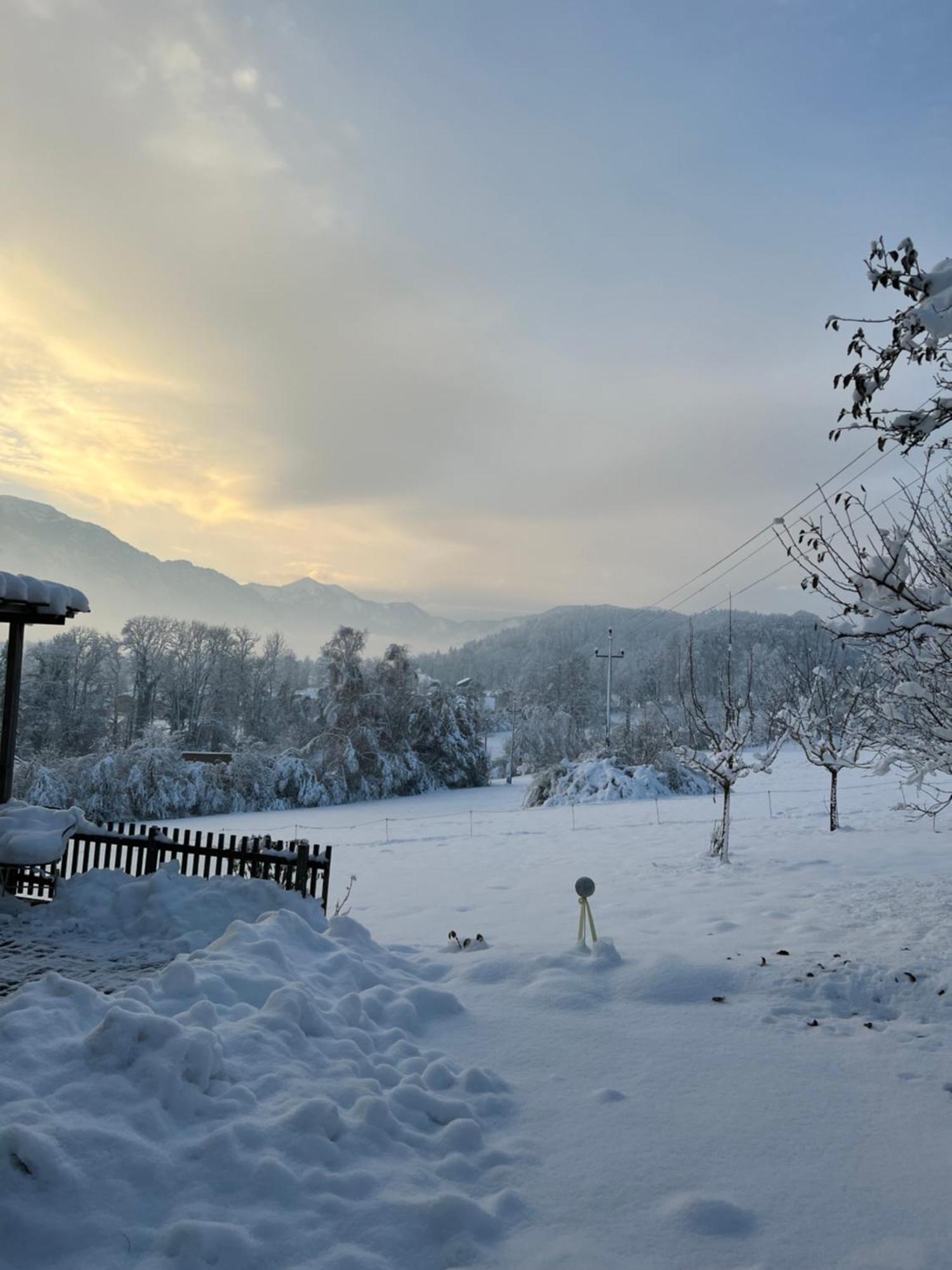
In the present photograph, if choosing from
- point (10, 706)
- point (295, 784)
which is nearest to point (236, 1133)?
point (10, 706)

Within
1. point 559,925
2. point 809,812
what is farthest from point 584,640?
point 559,925

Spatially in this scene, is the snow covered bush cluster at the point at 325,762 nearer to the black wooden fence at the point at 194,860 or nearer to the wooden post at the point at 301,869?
the black wooden fence at the point at 194,860

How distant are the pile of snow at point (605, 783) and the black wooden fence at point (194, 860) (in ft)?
70.3

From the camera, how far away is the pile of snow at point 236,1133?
2.84 metres

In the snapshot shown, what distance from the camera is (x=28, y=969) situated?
5.76 meters

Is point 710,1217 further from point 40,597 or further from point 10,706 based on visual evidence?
point 10,706

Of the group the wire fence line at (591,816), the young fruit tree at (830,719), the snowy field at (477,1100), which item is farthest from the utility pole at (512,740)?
the snowy field at (477,1100)

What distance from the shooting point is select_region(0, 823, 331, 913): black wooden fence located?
7828 millimetres

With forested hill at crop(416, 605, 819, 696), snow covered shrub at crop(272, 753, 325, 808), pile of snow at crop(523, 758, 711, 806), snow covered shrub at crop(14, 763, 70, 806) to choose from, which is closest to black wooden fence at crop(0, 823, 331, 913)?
pile of snow at crop(523, 758, 711, 806)

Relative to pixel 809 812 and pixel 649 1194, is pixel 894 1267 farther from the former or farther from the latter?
pixel 809 812

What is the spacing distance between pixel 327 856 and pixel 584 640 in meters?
130

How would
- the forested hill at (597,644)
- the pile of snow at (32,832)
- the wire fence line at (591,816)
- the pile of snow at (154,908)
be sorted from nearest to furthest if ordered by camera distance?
1. the pile of snow at (154,908)
2. the pile of snow at (32,832)
3. the wire fence line at (591,816)
4. the forested hill at (597,644)

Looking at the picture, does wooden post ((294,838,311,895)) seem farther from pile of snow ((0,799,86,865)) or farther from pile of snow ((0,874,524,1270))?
pile of snow ((0,874,524,1270))

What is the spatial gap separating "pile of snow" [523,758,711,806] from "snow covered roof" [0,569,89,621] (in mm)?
22652
